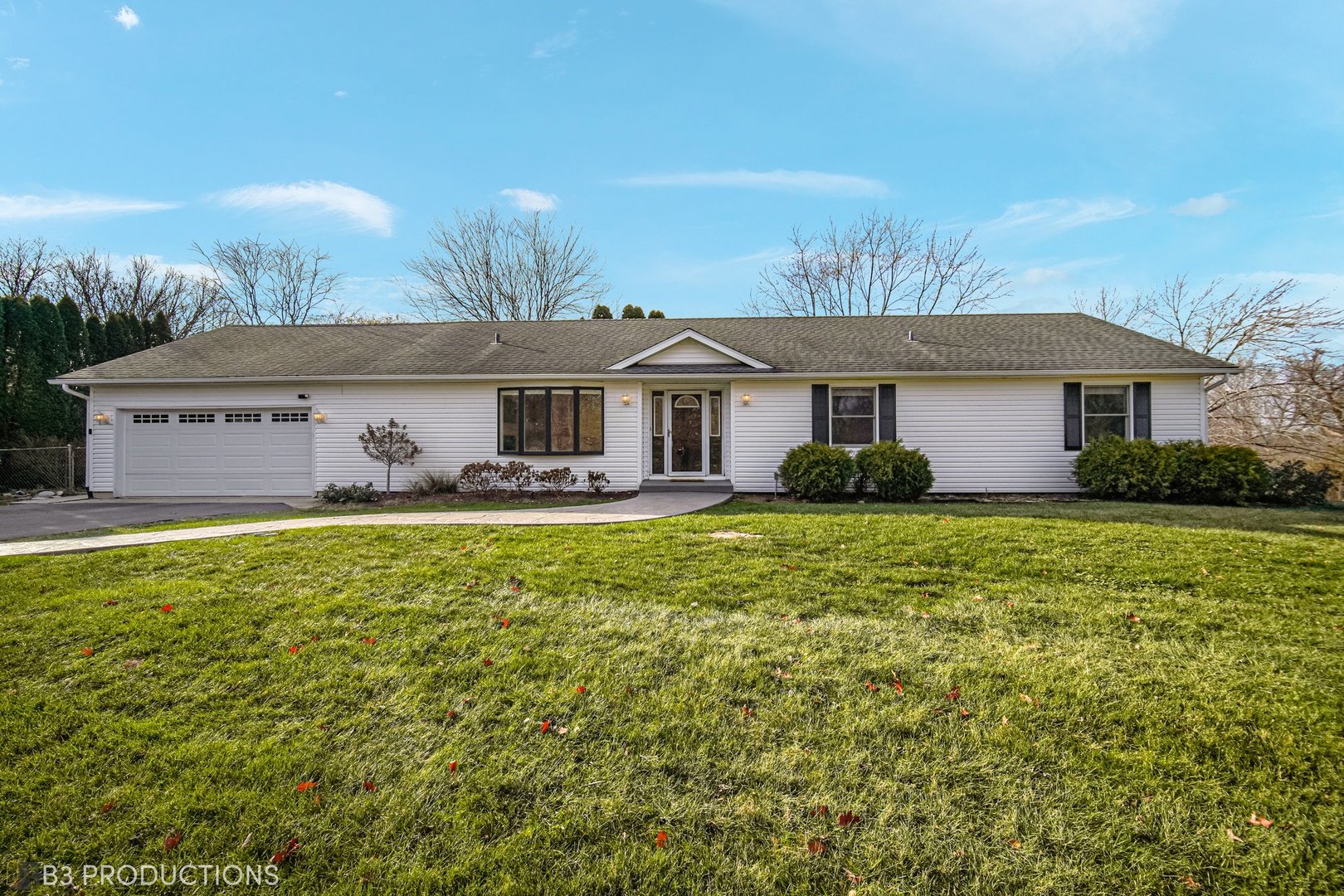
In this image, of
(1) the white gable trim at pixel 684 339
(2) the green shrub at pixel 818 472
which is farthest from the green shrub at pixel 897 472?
(1) the white gable trim at pixel 684 339

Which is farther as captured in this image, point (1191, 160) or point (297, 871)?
point (1191, 160)

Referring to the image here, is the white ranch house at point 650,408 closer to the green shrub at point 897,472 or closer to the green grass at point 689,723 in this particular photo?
the green shrub at point 897,472

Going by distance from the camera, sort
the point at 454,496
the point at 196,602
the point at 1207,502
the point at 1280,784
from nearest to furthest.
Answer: the point at 1280,784
the point at 196,602
the point at 1207,502
the point at 454,496

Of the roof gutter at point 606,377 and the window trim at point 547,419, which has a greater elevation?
the roof gutter at point 606,377

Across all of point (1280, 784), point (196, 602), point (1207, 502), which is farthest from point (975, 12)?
point (196, 602)

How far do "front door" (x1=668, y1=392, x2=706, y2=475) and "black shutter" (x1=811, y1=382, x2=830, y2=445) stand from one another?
2472mm

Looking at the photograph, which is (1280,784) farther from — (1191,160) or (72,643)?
(1191,160)

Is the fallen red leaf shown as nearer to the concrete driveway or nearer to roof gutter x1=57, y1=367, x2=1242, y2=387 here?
the concrete driveway

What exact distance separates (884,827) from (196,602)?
17.6ft

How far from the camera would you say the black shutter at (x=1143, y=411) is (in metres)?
11.6

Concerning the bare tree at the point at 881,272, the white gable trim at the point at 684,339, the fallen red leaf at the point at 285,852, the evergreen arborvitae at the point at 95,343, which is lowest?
the fallen red leaf at the point at 285,852

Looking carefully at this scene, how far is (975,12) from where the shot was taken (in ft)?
30.6

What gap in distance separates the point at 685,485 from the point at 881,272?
699 inches

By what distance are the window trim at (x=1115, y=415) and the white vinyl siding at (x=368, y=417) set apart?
9872 mm
